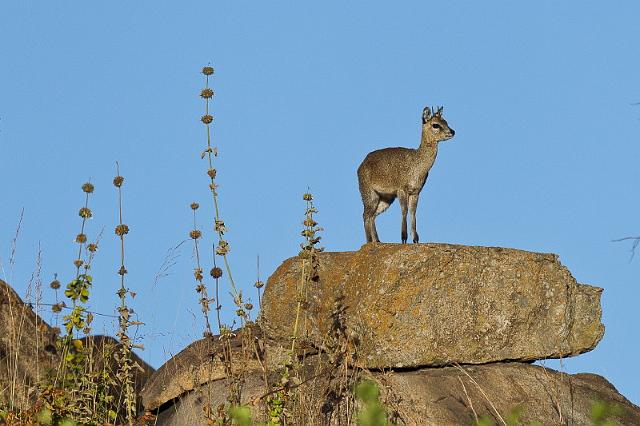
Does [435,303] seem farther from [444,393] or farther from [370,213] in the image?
[370,213]

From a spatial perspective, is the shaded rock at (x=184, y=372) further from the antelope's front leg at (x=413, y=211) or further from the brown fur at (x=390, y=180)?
the brown fur at (x=390, y=180)

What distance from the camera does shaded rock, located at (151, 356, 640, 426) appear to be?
1147cm

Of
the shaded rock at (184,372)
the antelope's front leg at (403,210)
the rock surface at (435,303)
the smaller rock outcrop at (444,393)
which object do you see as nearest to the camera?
the smaller rock outcrop at (444,393)

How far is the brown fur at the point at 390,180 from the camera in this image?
16344mm

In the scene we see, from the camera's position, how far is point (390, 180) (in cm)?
1639

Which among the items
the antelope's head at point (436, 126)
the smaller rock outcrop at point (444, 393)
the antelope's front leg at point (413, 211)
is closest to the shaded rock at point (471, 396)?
the smaller rock outcrop at point (444, 393)

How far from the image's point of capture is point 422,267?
12.0 meters

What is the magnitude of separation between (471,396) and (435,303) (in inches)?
43.7

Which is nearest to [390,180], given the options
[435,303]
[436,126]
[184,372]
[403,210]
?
[403,210]

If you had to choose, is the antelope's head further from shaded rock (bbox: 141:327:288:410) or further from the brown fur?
shaded rock (bbox: 141:327:288:410)

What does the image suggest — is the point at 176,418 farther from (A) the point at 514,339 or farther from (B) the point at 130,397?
(A) the point at 514,339

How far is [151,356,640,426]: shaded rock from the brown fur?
4.00 meters

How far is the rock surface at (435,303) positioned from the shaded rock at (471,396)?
0.73ft

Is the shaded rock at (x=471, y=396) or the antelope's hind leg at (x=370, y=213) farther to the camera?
the antelope's hind leg at (x=370, y=213)
